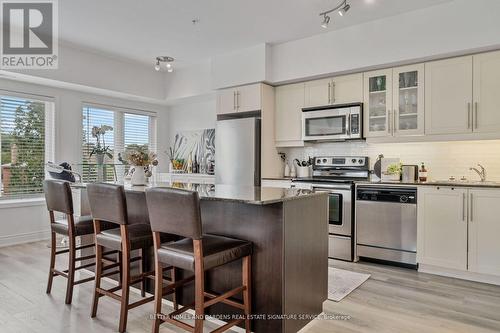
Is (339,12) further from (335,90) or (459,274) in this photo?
(459,274)

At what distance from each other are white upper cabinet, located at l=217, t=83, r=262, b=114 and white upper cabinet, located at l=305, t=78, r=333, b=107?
0.67m

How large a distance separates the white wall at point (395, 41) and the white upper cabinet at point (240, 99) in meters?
0.35

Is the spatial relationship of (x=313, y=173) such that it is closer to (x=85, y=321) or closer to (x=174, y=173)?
(x=174, y=173)

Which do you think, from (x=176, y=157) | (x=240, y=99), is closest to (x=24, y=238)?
(x=176, y=157)

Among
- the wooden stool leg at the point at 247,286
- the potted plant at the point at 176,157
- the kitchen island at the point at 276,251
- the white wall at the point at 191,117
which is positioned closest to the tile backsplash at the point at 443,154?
the kitchen island at the point at 276,251

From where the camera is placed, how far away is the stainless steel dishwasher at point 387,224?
11.8 ft

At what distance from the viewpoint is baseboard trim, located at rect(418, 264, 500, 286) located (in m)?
3.22

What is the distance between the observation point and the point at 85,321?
7.93ft

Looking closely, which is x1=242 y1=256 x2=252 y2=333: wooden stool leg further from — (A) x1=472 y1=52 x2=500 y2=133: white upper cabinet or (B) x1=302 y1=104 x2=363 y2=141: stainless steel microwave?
(A) x1=472 y1=52 x2=500 y2=133: white upper cabinet

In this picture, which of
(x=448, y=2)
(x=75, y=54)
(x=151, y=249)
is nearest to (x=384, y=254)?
(x=151, y=249)

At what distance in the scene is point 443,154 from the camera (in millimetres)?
3926

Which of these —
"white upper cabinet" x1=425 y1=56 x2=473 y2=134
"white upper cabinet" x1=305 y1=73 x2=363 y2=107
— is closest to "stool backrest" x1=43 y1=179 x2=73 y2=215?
"white upper cabinet" x1=305 y1=73 x2=363 y2=107

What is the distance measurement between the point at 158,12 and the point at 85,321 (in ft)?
10.3

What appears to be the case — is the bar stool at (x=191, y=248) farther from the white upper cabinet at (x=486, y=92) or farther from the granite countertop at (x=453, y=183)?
the white upper cabinet at (x=486, y=92)
